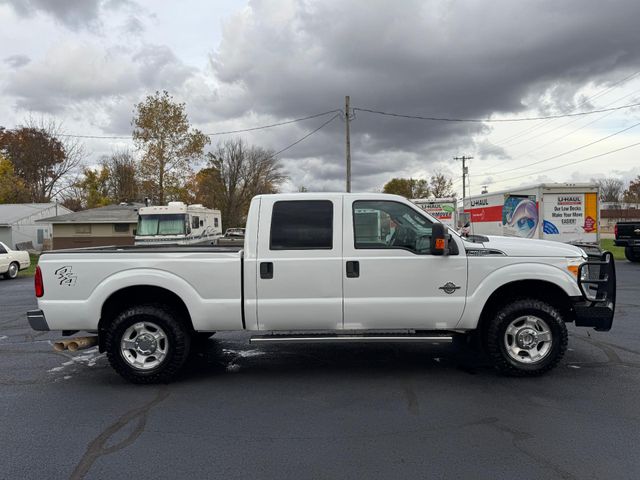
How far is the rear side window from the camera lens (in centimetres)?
512

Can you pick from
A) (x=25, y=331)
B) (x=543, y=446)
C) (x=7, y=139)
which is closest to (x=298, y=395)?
(x=543, y=446)

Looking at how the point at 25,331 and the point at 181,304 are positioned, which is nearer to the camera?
the point at 181,304

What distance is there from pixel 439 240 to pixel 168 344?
10.1ft

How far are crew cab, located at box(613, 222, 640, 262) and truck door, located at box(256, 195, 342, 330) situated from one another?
60.6ft

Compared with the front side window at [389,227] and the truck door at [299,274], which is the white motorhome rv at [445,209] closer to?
the front side window at [389,227]

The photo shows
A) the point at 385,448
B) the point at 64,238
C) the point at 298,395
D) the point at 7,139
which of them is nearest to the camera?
the point at 385,448

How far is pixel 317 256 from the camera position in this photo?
5066 mm

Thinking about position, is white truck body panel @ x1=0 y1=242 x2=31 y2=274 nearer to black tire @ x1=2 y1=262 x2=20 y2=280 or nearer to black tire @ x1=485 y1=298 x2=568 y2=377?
black tire @ x1=2 y1=262 x2=20 y2=280

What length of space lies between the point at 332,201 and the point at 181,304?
2069mm

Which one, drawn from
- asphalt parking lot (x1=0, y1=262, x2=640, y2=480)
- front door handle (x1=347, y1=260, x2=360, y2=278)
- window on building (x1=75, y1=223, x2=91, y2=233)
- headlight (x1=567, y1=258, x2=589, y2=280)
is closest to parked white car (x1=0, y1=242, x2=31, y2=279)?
asphalt parking lot (x1=0, y1=262, x2=640, y2=480)

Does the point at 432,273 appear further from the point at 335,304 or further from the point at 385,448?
the point at 385,448

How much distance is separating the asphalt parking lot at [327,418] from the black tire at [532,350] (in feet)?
0.48

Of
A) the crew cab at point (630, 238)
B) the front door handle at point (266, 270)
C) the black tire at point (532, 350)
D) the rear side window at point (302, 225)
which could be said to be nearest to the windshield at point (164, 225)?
the rear side window at point (302, 225)

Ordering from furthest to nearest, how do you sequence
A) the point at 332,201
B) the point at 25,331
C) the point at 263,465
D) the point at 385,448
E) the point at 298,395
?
the point at 25,331
the point at 332,201
the point at 298,395
the point at 385,448
the point at 263,465
